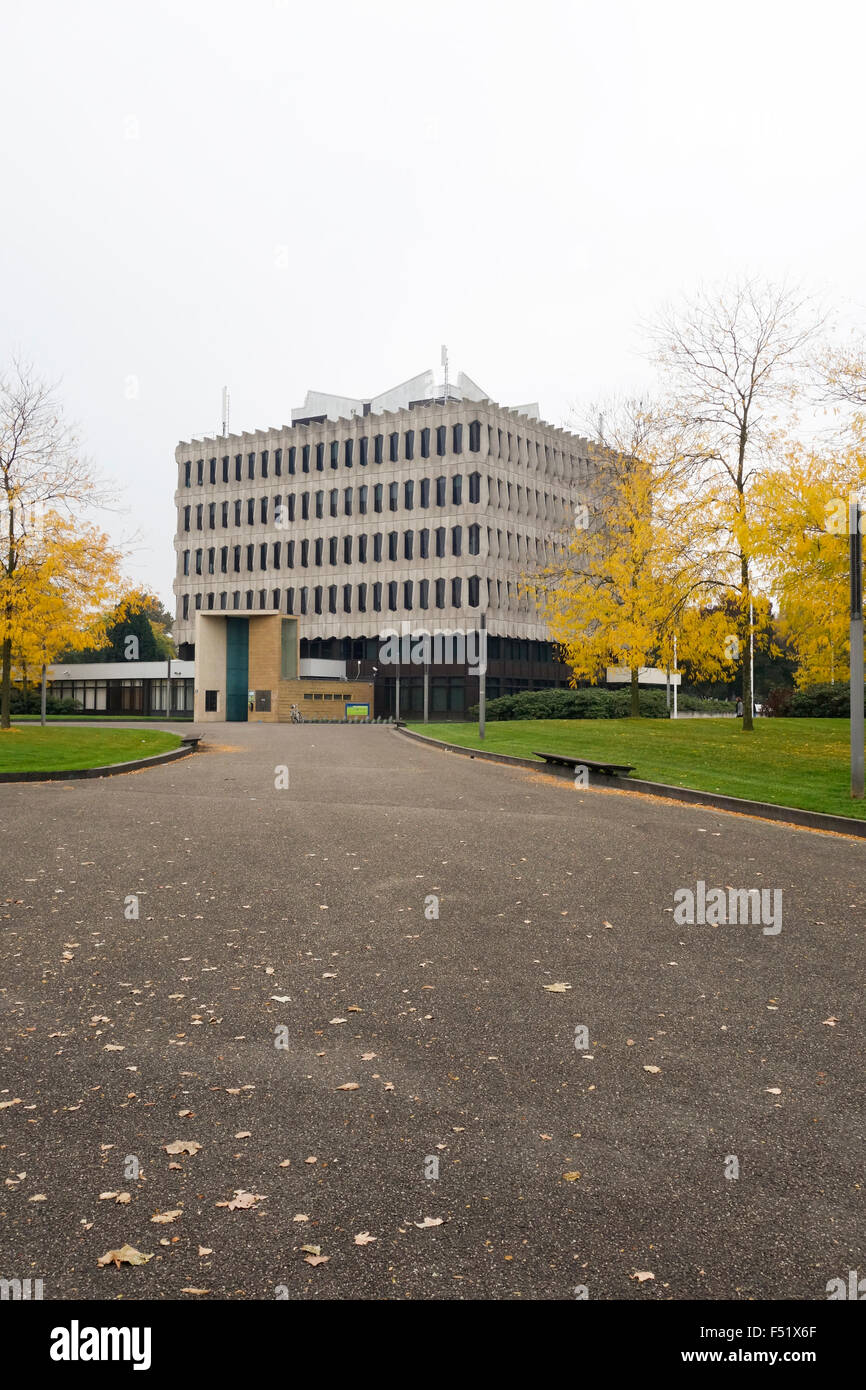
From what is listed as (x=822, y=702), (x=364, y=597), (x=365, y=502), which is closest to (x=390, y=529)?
(x=365, y=502)

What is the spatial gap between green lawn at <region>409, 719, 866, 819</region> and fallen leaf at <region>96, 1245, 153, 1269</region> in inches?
506

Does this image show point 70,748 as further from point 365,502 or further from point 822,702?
point 365,502

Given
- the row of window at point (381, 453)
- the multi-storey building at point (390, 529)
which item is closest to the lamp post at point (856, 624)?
the multi-storey building at point (390, 529)

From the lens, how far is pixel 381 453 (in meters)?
72.6

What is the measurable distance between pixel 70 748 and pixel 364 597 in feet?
160

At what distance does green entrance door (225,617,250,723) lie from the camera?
228ft

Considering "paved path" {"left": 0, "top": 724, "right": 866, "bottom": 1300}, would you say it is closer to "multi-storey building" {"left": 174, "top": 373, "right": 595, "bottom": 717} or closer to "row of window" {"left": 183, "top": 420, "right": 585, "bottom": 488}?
"multi-storey building" {"left": 174, "top": 373, "right": 595, "bottom": 717}

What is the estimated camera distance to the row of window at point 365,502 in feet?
228

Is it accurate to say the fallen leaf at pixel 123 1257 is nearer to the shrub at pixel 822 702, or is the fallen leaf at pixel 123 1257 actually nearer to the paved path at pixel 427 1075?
the paved path at pixel 427 1075

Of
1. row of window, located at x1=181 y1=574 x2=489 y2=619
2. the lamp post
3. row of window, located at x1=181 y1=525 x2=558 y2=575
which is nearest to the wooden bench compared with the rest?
the lamp post

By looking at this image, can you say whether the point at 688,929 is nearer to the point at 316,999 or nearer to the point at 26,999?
the point at 316,999

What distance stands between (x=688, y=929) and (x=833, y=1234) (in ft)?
14.5

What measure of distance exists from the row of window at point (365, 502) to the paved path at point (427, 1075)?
60.8 meters

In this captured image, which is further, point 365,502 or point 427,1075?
point 365,502
